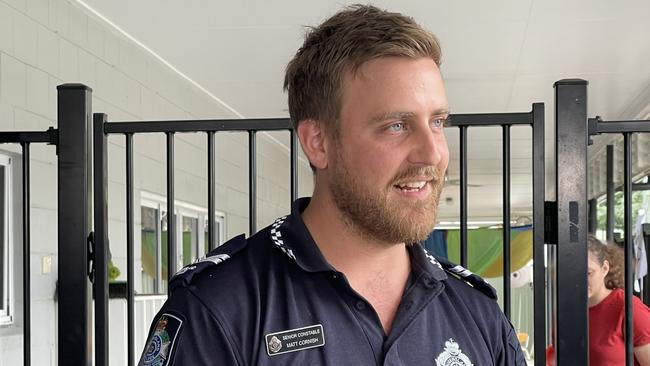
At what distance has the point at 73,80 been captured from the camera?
4828mm

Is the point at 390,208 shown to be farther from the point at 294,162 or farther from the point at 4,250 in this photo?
the point at 4,250

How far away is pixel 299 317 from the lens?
137cm

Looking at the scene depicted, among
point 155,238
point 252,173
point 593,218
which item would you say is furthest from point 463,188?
point 593,218

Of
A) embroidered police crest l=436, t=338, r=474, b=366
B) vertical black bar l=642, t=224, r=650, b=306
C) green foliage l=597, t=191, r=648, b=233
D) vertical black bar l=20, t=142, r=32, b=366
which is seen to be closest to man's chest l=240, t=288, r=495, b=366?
embroidered police crest l=436, t=338, r=474, b=366

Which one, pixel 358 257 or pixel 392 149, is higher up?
pixel 392 149

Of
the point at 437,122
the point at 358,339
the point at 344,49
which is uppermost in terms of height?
the point at 344,49

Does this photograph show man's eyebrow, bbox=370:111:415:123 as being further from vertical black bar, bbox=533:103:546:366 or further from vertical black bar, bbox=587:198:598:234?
vertical black bar, bbox=587:198:598:234

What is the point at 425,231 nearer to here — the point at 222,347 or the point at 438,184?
the point at 438,184

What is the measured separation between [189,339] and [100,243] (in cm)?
81

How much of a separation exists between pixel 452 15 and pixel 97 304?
3639mm

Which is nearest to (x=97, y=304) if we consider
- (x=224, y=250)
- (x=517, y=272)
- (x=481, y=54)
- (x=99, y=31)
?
(x=224, y=250)

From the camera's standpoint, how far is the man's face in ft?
4.47

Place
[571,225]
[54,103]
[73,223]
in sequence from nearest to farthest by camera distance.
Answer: [571,225] → [73,223] → [54,103]

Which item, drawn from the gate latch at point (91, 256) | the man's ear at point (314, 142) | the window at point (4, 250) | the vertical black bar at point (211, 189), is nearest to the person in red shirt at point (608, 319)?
the vertical black bar at point (211, 189)
